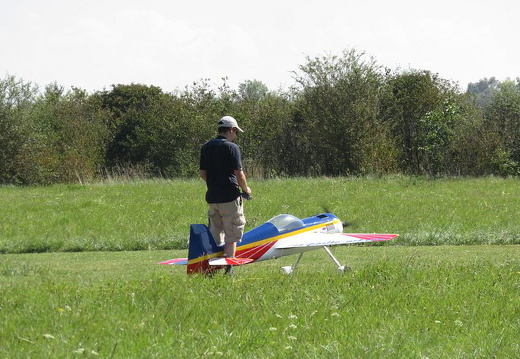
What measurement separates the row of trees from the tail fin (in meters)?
20.2

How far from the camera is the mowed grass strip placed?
5457 millimetres

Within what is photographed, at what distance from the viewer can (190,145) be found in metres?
33.2

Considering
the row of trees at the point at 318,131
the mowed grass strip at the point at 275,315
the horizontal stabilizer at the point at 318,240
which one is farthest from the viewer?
the row of trees at the point at 318,131

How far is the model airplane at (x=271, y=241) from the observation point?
28.3 ft

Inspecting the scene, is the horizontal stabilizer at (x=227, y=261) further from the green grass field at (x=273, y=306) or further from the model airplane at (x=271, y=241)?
the green grass field at (x=273, y=306)

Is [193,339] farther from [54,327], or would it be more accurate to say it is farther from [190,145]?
[190,145]

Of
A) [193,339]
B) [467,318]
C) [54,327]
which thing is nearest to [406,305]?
[467,318]

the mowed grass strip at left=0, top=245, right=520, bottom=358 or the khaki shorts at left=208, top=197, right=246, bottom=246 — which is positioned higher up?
the khaki shorts at left=208, top=197, right=246, bottom=246

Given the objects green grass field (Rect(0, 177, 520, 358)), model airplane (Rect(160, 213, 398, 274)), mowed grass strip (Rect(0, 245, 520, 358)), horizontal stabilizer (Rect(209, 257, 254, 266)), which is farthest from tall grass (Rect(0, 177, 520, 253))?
mowed grass strip (Rect(0, 245, 520, 358))

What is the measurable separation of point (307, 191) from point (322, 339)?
16315 millimetres

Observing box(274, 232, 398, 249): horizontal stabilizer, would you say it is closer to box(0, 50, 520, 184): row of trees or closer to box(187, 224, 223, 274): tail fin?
box(187, 224, 223, 274): tail fin

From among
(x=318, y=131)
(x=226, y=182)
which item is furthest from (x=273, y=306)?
(x=318, y=131)

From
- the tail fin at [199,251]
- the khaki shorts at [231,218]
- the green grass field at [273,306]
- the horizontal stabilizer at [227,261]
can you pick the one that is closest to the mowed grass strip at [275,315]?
the green grass field at [273,306]

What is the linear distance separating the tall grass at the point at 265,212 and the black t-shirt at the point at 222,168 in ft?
12.3
